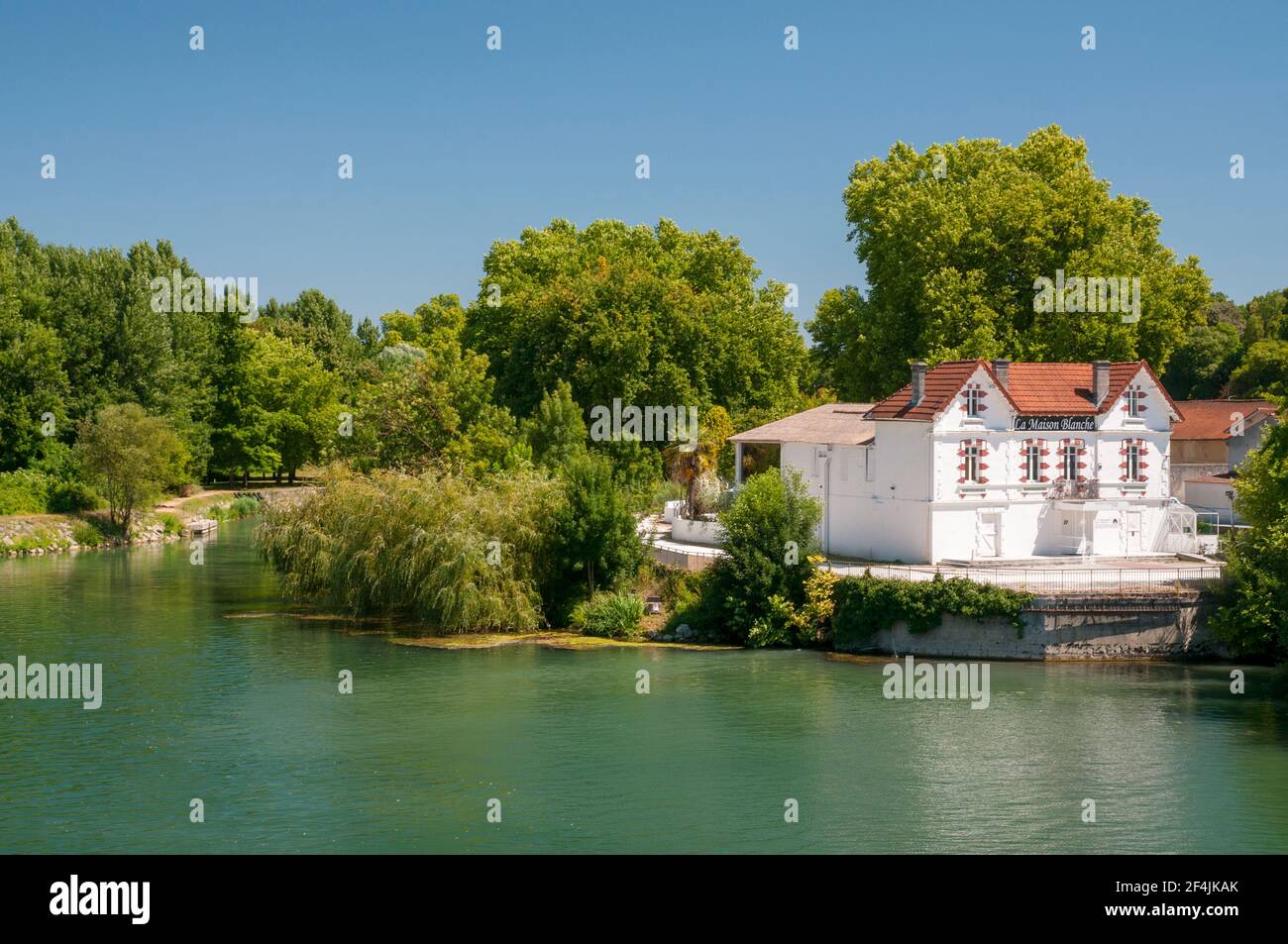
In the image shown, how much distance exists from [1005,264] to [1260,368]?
37101mm

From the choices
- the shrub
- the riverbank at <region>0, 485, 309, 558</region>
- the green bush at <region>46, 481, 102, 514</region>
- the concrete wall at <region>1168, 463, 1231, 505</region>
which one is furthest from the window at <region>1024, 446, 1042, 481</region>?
the shrub

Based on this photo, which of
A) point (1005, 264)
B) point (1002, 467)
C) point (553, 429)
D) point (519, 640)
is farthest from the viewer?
point (1005, 264)

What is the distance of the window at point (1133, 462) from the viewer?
50719 millimetres

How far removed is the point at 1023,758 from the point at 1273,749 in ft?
19.1

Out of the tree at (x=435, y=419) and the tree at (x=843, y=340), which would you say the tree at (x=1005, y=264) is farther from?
the tree at (x=435, y=419)

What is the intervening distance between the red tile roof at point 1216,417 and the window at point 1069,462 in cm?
2522

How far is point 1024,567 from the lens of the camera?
153 ft

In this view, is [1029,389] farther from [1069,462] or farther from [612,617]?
[612,617]

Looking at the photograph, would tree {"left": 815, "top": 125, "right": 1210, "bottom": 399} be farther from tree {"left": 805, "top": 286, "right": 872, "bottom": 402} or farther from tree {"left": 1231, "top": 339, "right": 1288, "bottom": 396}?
tree {"left": 1231, "top": 339, "right": 1288, "bottom": 396}

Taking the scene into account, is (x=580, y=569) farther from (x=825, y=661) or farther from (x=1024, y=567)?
(x=1024, y=567)

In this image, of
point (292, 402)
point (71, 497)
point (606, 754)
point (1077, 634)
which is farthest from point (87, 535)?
point (1077, 634)

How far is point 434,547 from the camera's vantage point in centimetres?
4697

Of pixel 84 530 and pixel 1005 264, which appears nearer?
pixel 1005 264

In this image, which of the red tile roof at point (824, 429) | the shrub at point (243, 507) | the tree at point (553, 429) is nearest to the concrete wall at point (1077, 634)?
the red tile roof at point (824, 429)
